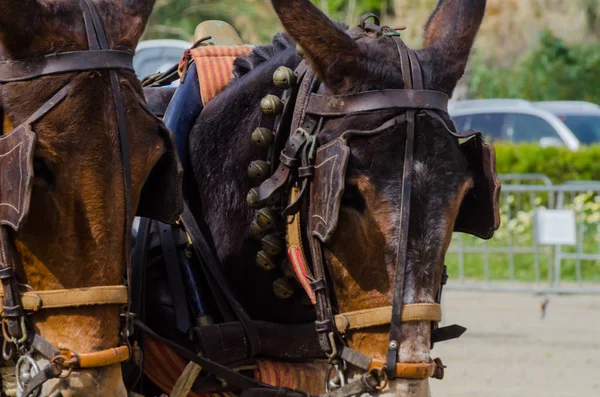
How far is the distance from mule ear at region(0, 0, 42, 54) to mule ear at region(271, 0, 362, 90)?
76 centimetres

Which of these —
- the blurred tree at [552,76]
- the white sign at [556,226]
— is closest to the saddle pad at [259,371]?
the white sign at [556,226]

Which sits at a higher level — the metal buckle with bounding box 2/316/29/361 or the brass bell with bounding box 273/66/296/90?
the brass bell with bounding box 273/66/296/90

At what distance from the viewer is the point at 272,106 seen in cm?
413

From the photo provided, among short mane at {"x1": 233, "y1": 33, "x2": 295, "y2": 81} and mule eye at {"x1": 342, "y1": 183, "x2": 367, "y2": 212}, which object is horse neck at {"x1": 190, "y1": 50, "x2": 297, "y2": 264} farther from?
mule eye at {"x1": 342, "y1": 183, "x2": 367, "y2": 212}

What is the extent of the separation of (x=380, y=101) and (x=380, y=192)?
0.32m

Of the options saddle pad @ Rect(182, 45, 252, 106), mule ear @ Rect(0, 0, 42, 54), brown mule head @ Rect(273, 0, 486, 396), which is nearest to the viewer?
mule ear @ Rect(0, 0, 42, 54)

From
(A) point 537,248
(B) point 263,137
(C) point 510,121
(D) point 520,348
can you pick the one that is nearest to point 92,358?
(B) point 263,137

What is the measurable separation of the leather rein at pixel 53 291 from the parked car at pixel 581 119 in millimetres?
16148

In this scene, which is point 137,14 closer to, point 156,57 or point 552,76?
point 156,57

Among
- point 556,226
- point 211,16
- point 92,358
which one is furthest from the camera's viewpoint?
point 211,16

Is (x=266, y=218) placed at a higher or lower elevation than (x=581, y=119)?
lower

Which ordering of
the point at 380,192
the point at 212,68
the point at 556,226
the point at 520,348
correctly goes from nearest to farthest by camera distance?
the point at 380,192
the point at 212,68
the point at 520,348
the point at 556,226

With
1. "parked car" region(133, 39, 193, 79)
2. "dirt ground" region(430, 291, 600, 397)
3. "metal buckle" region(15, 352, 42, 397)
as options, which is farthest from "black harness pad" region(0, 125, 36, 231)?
"dirt ground" region(430, 291, 600, 397)

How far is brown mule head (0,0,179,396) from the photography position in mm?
3482
